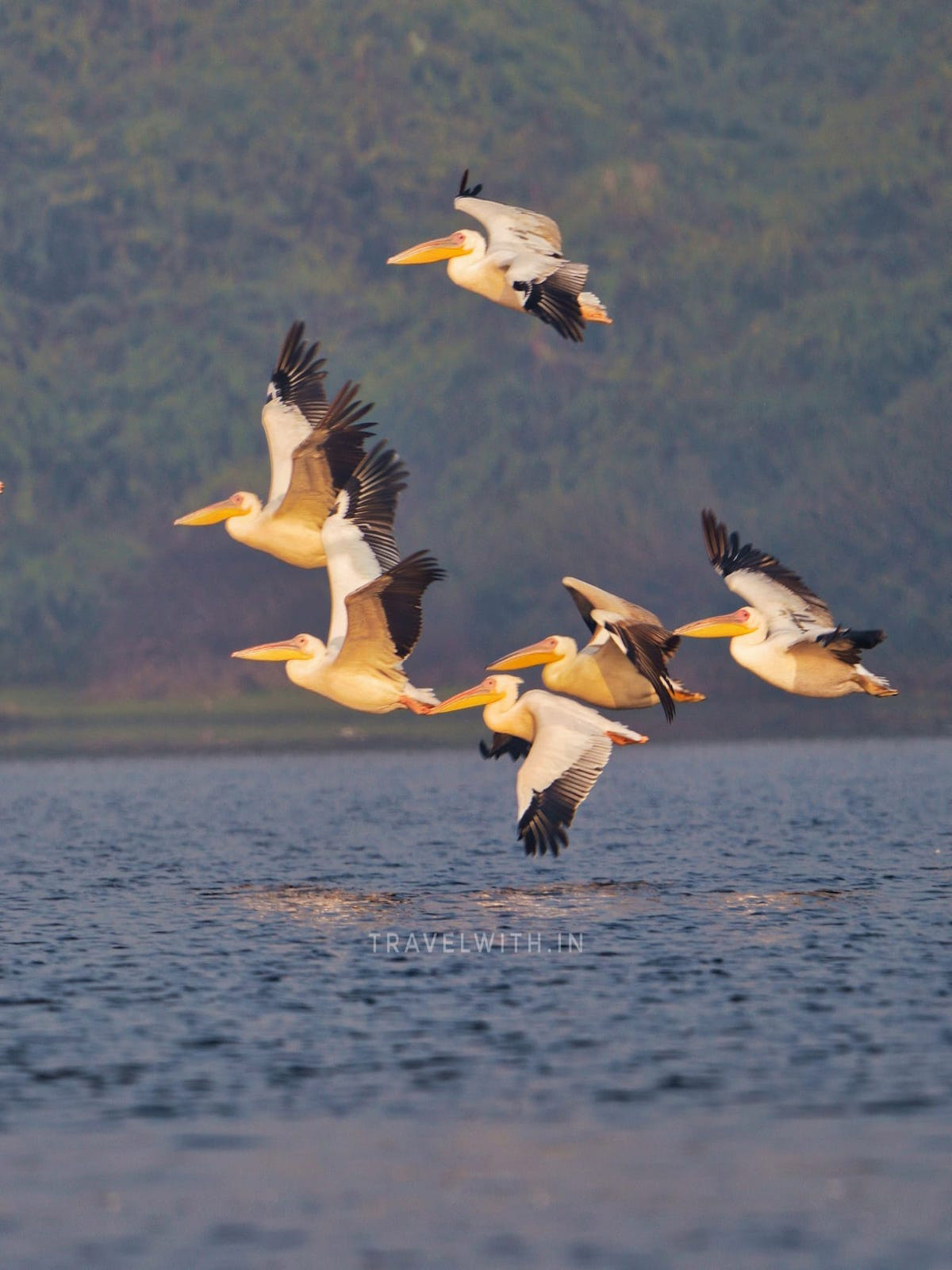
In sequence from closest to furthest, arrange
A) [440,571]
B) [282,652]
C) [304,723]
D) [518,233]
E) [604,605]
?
[440,571] < [604,605] < [518,233] < [282,652] < [304,723]

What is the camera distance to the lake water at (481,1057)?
1396cm

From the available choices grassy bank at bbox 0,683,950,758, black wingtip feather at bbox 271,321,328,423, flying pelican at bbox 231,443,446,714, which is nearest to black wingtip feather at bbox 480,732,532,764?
flying pelican at bbox 231,443,446,714

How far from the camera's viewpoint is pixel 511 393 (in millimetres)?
111188

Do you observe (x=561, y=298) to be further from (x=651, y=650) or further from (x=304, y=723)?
(x=304, y=723)

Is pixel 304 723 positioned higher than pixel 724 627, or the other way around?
pixel 724 627

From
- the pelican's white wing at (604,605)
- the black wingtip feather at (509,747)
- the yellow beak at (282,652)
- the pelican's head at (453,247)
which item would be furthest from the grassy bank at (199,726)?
the pelican's white wing at (604,605)

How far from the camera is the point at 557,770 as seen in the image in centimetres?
2044

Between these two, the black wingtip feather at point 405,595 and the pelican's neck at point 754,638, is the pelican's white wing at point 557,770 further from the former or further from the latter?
the pelican's neck at point 754,638

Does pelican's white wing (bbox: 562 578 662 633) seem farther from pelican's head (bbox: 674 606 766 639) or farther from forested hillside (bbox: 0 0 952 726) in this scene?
forested hillside (bbox: 0 0 952 726)

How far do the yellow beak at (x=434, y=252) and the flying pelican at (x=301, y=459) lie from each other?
1224 millimetres

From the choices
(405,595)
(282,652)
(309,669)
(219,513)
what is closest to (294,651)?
(282,652)

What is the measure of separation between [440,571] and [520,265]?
2.91m

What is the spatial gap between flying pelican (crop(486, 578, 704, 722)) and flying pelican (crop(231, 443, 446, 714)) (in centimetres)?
93

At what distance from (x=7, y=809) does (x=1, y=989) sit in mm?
25230
